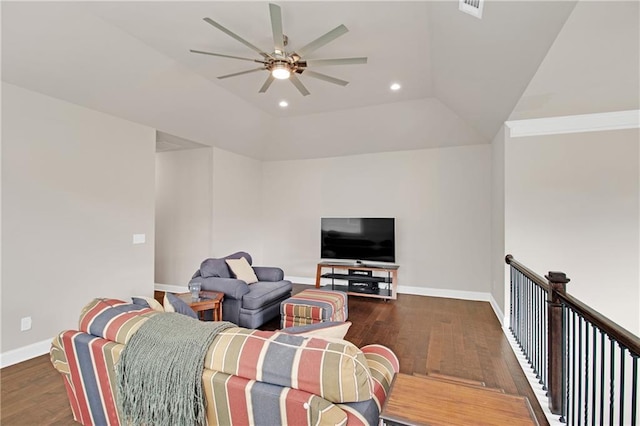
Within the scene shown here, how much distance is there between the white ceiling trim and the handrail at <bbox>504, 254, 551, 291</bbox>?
1.51 m

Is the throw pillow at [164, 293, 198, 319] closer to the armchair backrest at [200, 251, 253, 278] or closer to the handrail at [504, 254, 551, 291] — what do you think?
the armchair backrest at [200, 251, 253, 278]

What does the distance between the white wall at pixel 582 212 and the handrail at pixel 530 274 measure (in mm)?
280

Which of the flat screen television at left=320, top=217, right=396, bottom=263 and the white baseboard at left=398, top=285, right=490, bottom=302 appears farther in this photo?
the flat screen television at left=320, top=217, right=396, bottom=263

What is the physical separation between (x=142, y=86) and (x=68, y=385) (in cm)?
Result: 313

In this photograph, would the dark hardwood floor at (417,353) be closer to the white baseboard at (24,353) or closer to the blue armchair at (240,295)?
the white baseboard at (24,353)

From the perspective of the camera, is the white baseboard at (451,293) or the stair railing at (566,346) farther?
the white baseboard at (451,293)

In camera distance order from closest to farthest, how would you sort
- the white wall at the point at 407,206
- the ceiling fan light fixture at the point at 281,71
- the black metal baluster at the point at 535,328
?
the black metal baluster at the point at 535,328, the ceiling fan light fixture at the point at 281,71, the white wall at the point at 407,206

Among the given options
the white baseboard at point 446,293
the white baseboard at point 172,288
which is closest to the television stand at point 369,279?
the white baseboard at point 446,293

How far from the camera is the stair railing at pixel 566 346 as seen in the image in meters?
1.36

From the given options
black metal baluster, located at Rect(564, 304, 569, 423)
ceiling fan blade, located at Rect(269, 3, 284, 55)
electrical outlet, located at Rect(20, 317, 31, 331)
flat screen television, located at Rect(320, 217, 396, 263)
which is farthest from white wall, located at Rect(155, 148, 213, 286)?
black metal baluster, located at Rect(564, 304, 569, 423)

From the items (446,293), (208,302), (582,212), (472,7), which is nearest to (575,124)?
(582,212)

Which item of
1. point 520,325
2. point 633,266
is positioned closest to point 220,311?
point 520,325

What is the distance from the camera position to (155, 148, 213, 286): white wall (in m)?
5.47

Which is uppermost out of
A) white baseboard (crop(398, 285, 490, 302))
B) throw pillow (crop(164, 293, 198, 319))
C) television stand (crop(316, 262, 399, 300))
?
throw pillow (crop(164, 293, 198, 319))
